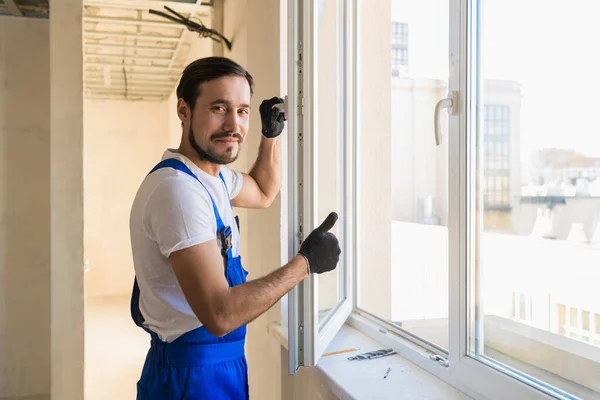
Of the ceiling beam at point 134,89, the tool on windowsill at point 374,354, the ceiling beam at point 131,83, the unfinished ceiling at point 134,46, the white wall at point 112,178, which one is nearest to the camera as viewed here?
the tool on windowsill at point 374,354

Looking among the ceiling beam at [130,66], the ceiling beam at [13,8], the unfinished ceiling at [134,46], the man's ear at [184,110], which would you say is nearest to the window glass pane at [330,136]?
the man's ear at [184,110]

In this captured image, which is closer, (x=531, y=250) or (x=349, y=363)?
(x=531, y=250)

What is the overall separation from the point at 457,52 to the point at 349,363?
1.07 meters

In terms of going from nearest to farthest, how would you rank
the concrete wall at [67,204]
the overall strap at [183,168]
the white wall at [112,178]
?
1. the overall strap at [183,168]
2. the concrete wall at [67,204]
3. the white wall at [112,178]

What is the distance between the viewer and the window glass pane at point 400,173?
2213mm

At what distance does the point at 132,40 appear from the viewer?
576cm

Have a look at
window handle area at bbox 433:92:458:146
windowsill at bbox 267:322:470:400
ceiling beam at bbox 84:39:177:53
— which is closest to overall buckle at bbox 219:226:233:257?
windowsill at bbox 267:322:470:400

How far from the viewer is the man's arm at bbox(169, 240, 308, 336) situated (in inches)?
55.6

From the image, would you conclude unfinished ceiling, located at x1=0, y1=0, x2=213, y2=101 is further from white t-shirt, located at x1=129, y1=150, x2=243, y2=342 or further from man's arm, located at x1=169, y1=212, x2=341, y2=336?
man's arm, located at x1=169, y1=212, x2=341, y2=336

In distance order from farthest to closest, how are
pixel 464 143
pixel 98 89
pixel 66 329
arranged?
1. pixel 98 89
2. pixel 66 329
3. pixel 464 143

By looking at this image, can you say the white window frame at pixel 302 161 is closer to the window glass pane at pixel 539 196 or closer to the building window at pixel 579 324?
the window glass pane at pixel 539 196

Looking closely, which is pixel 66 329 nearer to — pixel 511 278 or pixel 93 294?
pixel 511 278

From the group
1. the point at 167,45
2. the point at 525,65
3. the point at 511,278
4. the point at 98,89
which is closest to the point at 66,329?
the point at 511,278

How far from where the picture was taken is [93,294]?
9.27m
